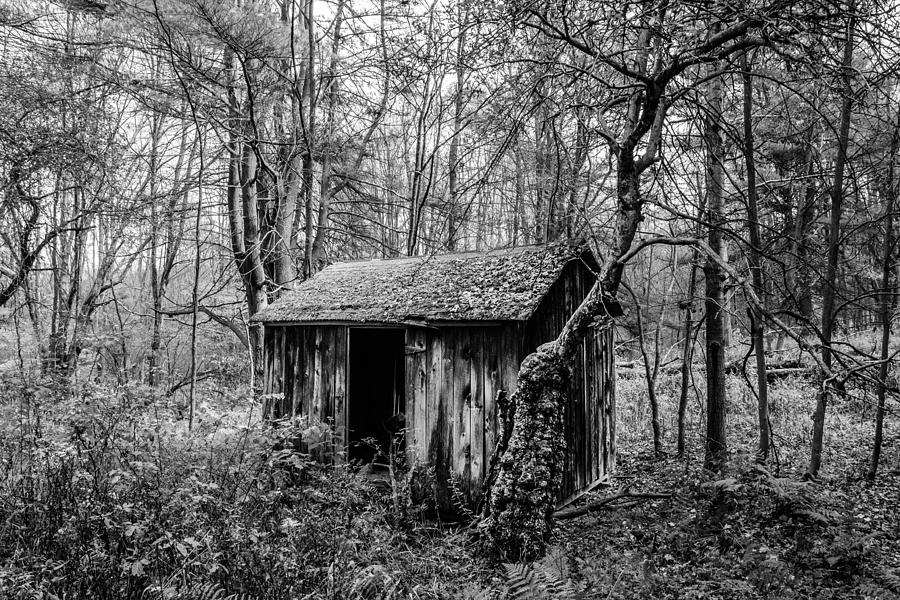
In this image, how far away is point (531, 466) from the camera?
4.67 metres

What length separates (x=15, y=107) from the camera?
905cm

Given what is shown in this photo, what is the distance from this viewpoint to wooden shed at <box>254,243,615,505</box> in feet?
21.3

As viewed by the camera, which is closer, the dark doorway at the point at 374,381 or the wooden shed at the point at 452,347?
the wooden shed at the point at 452,347

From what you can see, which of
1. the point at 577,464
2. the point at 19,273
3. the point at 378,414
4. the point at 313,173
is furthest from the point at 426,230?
the point at 577,464

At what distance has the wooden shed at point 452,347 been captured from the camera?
6.50m

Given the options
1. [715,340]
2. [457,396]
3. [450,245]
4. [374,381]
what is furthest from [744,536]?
[450,245]

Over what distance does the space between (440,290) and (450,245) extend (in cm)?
627

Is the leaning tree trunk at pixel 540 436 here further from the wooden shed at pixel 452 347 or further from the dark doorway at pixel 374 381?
the dark doorway at pixel 374 381

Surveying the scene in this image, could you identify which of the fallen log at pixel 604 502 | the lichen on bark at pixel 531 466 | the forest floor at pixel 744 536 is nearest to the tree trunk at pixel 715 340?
the forest floor at pixel 744 536

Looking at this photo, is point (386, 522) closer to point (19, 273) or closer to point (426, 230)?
point (19, 273)

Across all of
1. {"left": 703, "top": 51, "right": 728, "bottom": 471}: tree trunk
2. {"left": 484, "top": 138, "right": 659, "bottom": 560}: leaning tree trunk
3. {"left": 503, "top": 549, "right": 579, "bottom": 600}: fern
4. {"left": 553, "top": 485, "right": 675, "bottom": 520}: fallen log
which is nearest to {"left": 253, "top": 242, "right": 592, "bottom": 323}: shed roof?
{"left": 484, "top": 138, "right": 659, "bottom": 560}: leaning tree trunk

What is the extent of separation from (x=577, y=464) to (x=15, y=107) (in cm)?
998

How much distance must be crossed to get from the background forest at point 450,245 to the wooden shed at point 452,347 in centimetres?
64

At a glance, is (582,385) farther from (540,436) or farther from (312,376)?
(312,376)
